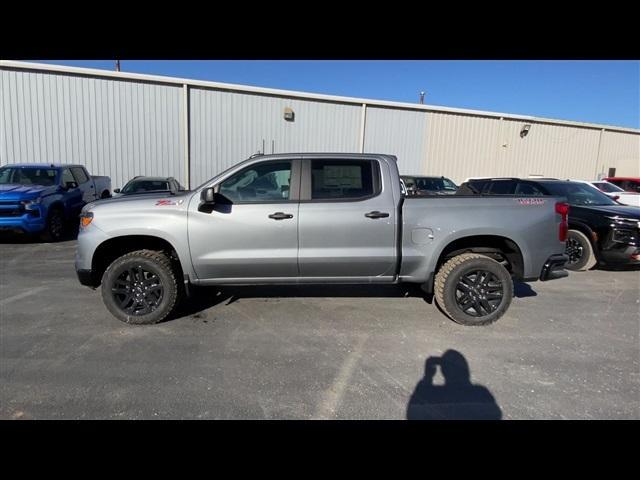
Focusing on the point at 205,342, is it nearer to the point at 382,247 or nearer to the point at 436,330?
the point at 382,247

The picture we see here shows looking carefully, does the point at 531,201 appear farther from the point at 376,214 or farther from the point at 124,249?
the point at 124,249

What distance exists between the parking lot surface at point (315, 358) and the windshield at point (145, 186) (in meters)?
5.19

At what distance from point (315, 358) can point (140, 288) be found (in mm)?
2152

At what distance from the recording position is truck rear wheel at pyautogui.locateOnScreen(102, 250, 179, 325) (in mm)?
4098

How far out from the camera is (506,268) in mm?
4598

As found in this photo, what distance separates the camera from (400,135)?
18234mm

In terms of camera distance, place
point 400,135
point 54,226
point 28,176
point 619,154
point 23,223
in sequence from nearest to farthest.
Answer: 1. point 23,223
2. point 54,226
3. point 28,176
4. point 400,135
5. point 619,154

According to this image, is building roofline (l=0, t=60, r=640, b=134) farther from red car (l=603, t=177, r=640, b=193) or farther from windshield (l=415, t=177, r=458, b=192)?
red car (l=603, t=177, r=640, b=193)

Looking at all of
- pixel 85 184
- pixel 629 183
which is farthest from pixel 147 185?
pixel 629 183

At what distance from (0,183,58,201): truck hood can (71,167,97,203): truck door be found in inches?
53.0
